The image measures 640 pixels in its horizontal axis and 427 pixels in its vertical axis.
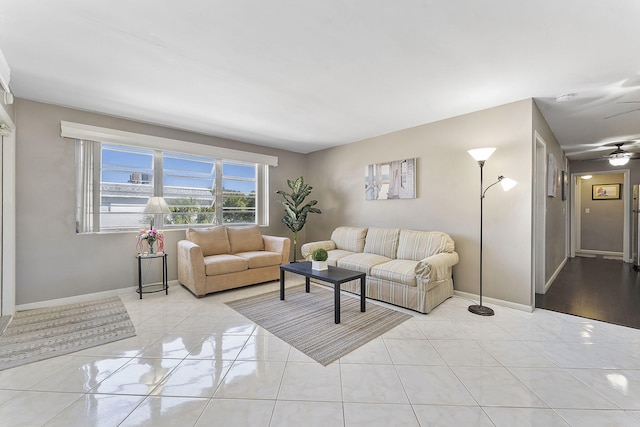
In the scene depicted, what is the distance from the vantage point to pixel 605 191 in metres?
6.97

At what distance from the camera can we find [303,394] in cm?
175

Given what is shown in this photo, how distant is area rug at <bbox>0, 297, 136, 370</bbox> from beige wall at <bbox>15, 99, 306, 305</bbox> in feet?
1.08

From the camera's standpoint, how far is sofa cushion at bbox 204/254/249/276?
12.0ft

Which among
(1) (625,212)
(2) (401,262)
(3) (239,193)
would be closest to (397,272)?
(2) (401,262)

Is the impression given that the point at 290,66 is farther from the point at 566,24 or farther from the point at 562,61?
the point at 562,61

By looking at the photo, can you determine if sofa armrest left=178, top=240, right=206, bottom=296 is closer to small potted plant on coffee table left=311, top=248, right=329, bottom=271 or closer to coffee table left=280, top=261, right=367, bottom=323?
coffee table left=280, top=261, right=367, bottom=323

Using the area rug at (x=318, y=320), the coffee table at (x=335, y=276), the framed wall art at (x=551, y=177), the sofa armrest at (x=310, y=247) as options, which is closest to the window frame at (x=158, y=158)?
the sofa armrest at (x=310, y=247)

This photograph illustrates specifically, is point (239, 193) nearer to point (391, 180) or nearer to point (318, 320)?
point (391, 180)

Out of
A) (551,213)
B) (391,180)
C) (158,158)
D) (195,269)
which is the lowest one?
(195,269)

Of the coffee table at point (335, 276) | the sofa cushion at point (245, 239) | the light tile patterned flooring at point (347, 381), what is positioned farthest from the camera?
the sofa cushion at point (245, 239)

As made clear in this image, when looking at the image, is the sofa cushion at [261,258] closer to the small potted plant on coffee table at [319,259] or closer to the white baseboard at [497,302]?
the small potted plant on coffee table at [319,259]

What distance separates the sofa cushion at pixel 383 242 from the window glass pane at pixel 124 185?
344 centimetres

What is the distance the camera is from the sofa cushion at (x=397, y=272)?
313 cm

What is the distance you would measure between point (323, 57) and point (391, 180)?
8.50 ft
